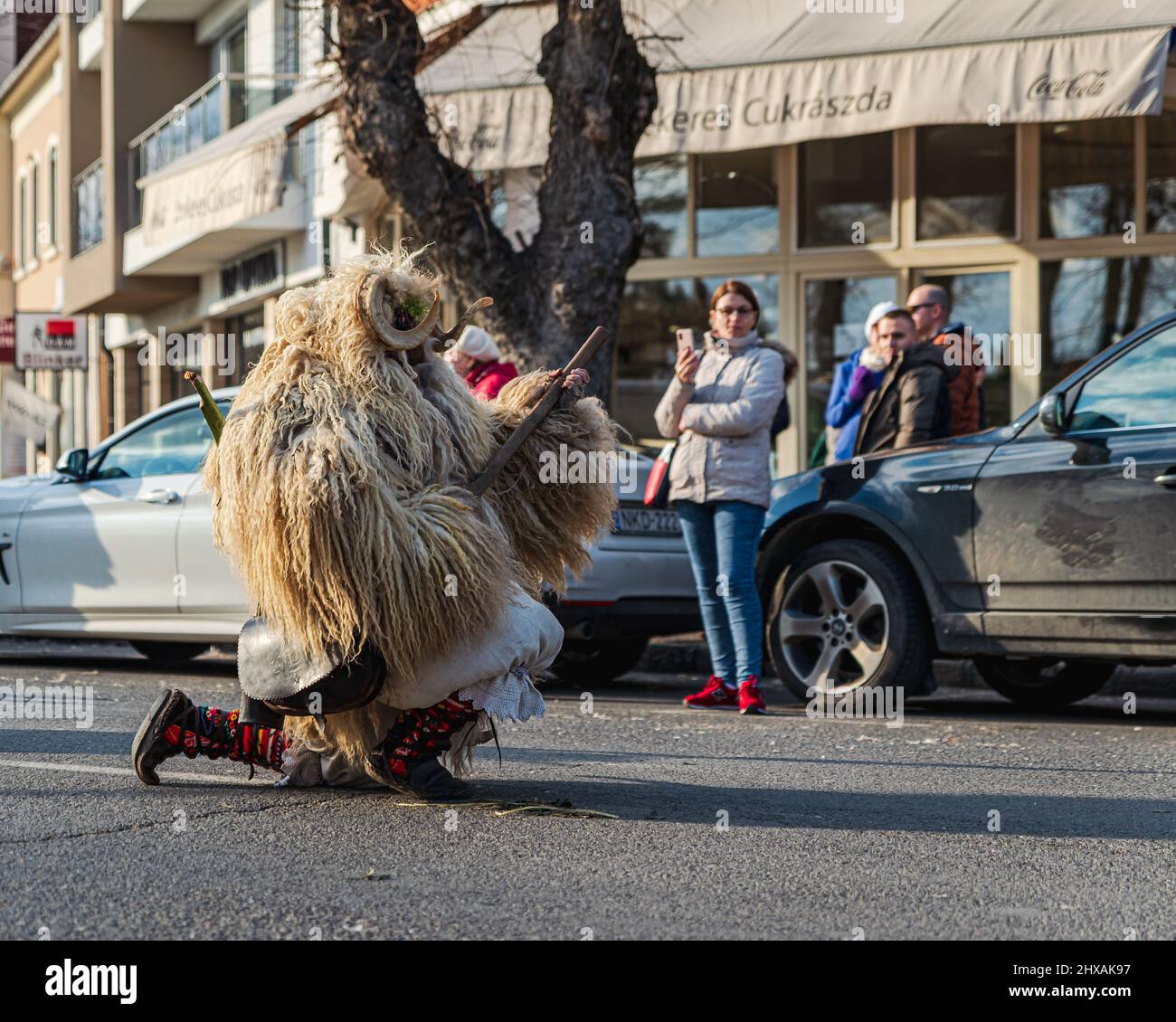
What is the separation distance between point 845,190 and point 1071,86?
355 cm

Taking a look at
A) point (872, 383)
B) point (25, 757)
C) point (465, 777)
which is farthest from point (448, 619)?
point (872, 383)

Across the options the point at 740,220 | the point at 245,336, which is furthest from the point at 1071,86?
the point at 245,336

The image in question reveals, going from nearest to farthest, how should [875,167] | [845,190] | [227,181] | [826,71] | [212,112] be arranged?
[826,71], [875,167], [845,190], [227,181], [212,112]

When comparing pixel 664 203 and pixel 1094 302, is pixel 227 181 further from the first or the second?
pixel 1094 302

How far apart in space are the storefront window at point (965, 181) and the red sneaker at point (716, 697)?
728 centimetres

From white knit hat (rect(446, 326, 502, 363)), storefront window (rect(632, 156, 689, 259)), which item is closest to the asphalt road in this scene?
white knit hat (rect(446, 326, 502, 363))

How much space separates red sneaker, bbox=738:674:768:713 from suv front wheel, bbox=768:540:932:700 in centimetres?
36

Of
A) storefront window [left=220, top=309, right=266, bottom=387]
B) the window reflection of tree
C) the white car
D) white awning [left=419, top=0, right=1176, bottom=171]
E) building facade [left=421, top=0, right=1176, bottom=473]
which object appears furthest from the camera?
storefront window [left=220, top=309, right=266, bottom=387]

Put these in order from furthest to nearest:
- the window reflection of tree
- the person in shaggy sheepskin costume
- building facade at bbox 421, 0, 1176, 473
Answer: the window reflection of tree, building facade at bbox 421, 0, 1176, 473, the person in shaggy sheepskin costume

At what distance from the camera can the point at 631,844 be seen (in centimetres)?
481

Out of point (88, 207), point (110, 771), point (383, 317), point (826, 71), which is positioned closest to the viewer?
point (383, 317)

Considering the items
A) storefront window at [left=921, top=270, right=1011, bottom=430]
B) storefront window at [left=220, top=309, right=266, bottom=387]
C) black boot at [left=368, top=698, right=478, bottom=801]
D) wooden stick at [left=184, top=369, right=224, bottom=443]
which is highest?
storefront window at [left=220, top=309, right=266, bottom=387]

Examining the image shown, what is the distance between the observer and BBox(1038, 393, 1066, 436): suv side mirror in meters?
7.67

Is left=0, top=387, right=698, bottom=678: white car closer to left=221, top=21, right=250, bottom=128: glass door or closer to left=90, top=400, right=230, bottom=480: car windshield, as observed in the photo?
left=90, top=400, right=230, bottom=480: car windshield
